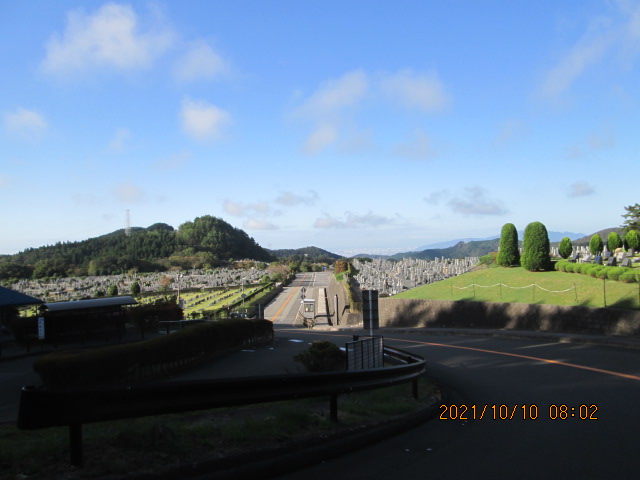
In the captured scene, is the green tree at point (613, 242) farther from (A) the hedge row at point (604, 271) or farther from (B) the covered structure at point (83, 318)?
(B) the covered structure at point (83, 318)

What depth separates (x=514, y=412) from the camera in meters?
→ 7.19

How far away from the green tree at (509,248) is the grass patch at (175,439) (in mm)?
33184

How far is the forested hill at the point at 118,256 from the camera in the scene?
278ft

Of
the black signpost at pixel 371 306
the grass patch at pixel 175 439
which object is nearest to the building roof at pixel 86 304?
the black signpost at pixel 371 306

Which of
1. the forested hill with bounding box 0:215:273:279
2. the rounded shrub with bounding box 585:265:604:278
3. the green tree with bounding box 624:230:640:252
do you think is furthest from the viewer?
the forested hill with bounding box 0:215:273:279

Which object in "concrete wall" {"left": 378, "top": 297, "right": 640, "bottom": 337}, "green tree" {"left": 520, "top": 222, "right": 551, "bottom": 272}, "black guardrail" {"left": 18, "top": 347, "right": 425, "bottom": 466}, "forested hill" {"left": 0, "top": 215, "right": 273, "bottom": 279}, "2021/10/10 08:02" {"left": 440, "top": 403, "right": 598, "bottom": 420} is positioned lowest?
"concrete wall" {"left": 378, "top": 297, "right": 640, "bottom": 337}

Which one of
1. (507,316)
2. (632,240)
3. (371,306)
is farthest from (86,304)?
(632,240)

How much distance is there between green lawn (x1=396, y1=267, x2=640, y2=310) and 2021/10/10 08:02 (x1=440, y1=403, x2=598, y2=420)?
13.6 meters

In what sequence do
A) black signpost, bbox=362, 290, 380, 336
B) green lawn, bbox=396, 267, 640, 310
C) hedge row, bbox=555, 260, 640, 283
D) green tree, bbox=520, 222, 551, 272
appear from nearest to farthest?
black signpost, bbox=362, 290, 380, 336 < green lawn, bbox=396, 267, 640, 310 < hedge row, bbox=555, 260, 640, 283 < green tree, bbox=520, 222, 551, 272

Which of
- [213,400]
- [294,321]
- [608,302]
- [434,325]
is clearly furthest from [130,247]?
[213,400]

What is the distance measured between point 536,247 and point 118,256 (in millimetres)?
117051

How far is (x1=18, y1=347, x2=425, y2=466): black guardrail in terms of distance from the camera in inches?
157

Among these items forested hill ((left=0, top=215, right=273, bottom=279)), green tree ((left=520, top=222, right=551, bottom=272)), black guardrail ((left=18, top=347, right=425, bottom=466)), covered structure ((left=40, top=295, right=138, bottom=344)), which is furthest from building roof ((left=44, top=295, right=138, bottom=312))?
forested hill ((left=0, top=215, right=273, bottom=279))

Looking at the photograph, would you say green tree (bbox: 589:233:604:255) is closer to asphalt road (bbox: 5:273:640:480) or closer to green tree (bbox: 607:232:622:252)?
green tree (bbox: 607:232:622:252)
